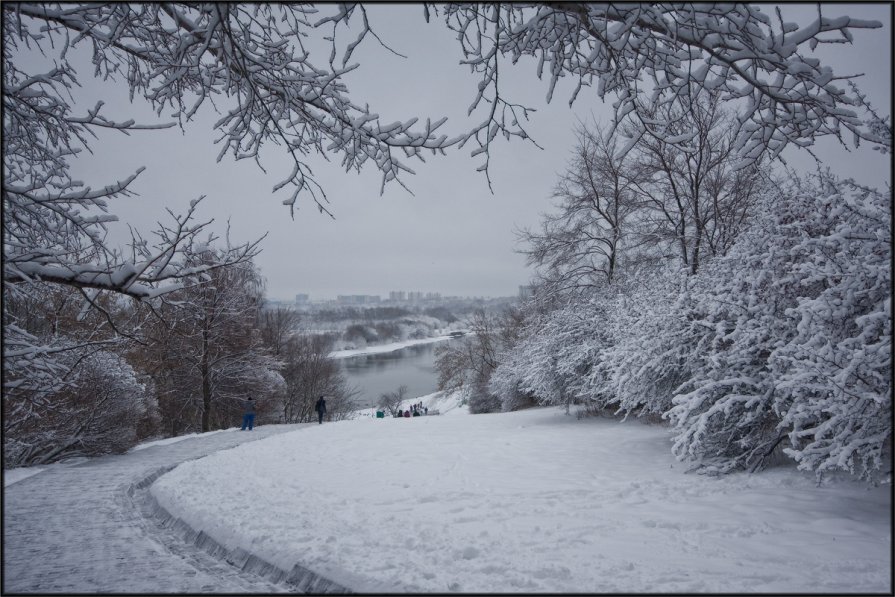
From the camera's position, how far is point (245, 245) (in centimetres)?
391

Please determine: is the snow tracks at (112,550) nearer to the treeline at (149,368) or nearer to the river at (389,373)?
the treeline at (149,368)

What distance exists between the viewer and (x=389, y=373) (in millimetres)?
68375

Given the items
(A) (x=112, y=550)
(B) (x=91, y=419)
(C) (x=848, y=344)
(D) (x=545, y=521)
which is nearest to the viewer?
(C) (x=848, y=344)

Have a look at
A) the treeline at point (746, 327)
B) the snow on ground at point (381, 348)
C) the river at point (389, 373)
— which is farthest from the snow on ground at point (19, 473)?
the snow on ground at point (381, 348)

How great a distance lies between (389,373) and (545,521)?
2500 inches

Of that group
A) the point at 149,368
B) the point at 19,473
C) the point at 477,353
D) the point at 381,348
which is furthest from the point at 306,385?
the point at 381,348

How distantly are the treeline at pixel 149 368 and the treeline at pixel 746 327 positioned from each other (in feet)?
16.2

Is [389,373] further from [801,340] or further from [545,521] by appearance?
[801,340]

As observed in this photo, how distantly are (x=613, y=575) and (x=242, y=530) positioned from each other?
4165 mm

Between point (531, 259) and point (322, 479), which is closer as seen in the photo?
point (322, 479)

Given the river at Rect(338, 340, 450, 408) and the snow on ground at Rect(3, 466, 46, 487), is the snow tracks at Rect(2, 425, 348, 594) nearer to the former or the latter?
the snow on ground at Rect(3, 466, 46, 487)

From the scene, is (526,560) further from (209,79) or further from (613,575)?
(209,79)

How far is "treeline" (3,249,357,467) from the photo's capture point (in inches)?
205

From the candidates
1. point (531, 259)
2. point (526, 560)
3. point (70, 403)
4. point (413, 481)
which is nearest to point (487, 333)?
point (531, 259)
